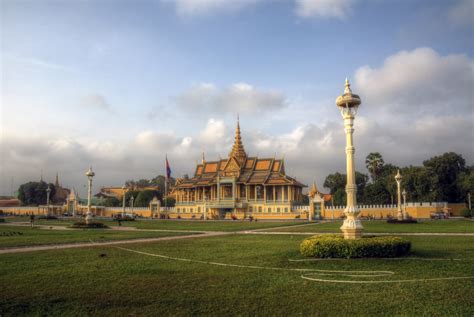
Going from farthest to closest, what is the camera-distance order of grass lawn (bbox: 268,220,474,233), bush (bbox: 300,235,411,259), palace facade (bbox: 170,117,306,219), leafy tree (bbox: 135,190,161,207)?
leafy tree (bbox: 135,190,161,207), palace facade (bbox: 170,117,306,219), grass lawn (bbox: 268,220,474,233), bush (bbox: 300,235,411,259)

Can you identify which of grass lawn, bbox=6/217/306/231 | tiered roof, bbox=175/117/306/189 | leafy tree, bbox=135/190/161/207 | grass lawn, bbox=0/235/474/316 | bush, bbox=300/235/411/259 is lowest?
grass lawn, bbox=6/217/306/231

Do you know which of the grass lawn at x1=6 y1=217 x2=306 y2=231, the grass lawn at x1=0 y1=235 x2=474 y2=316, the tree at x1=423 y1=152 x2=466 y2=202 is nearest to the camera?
the grass lawn at x1=0 y1=235 x2=474 y2=316

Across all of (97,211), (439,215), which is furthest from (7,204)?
(439,215)

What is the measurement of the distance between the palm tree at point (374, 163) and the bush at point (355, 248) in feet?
255

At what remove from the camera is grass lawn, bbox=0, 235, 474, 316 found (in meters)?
8.55

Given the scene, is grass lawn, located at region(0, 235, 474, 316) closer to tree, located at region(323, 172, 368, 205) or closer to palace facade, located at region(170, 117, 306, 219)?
palace facade, located at region(170, 117, 306, 219)

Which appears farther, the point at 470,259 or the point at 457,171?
the point at 457,171

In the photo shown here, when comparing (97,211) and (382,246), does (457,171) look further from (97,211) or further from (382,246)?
(97,211)

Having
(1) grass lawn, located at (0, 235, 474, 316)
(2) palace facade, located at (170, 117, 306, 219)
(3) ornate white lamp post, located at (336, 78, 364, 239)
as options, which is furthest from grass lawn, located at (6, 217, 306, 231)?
(2) palace facade, located at (170, 117, 306, 219)

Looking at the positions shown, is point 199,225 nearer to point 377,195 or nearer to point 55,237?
point 55,237

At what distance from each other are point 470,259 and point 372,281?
20.1ft

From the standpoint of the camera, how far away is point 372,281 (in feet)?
36.7

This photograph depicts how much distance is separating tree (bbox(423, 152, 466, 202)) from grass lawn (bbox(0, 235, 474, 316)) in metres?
66.5

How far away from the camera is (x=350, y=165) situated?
17.3 metres
